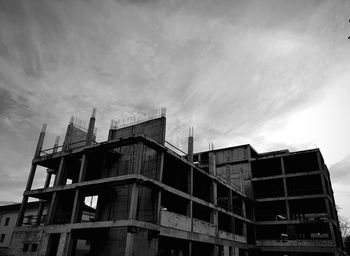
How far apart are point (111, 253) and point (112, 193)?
15.4 feet

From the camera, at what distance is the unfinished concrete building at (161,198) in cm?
2230

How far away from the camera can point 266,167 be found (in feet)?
143

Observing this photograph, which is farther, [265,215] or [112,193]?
[265,215]

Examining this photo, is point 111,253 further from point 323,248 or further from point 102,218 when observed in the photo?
point 323,248

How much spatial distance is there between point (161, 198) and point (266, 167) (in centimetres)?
2238

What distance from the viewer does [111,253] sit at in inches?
870

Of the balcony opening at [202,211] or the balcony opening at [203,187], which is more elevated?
the balcony opening at [203,187]

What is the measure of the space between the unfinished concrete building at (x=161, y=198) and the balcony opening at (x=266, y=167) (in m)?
0.14

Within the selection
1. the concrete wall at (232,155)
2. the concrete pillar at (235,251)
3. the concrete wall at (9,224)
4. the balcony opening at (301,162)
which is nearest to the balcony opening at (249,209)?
the concrete wall at (232,155)

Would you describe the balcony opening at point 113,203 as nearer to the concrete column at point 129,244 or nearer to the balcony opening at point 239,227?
the concrete column at point 129,244

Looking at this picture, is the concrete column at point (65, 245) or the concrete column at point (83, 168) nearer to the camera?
the concrete column at point (65, 245)

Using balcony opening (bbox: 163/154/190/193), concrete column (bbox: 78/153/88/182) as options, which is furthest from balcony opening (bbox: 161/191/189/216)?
concrete column (bbox: 78/153/88/182)

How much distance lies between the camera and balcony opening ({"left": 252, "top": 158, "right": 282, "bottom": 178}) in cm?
4197

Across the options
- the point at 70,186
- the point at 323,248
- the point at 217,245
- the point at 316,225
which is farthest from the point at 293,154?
the point at 70,186
